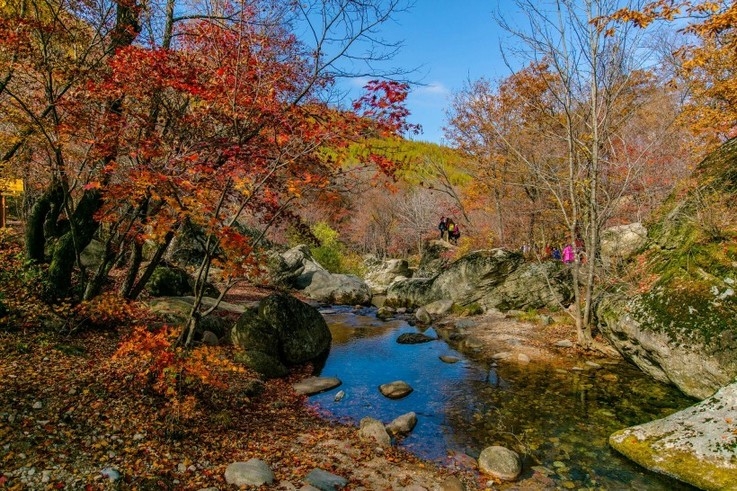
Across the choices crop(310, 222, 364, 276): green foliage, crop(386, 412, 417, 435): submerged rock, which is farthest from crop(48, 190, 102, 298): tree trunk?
crop(310, 222, 364, 276): green foliage

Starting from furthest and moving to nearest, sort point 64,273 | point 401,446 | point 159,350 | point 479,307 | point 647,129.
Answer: point 647,129 → point 479,307 → point 64,273 → point 401,446 → point 159,350

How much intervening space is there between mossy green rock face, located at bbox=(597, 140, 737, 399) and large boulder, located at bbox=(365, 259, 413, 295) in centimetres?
1636

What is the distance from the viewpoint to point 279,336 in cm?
970

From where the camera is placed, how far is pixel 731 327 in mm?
6703

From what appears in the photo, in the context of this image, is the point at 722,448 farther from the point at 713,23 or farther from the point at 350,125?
the point at 713,23

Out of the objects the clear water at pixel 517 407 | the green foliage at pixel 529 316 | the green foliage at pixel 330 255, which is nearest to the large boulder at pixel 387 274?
the green foliage at pixel 330 255

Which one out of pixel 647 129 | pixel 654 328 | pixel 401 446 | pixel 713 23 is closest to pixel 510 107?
pixel 647 129

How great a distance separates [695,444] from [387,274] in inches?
848

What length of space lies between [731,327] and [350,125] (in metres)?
6.69

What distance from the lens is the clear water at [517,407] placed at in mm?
5594

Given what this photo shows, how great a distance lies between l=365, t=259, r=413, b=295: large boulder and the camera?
2592cm

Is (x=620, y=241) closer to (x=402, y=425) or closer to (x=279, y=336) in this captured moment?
(x=402, y=425)

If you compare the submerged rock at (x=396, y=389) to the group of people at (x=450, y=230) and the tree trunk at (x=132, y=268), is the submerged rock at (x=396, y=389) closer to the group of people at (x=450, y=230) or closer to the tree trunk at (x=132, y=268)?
the tree trunk at (x=132, y=268)

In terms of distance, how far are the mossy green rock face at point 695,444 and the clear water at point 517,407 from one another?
18 centimetres
